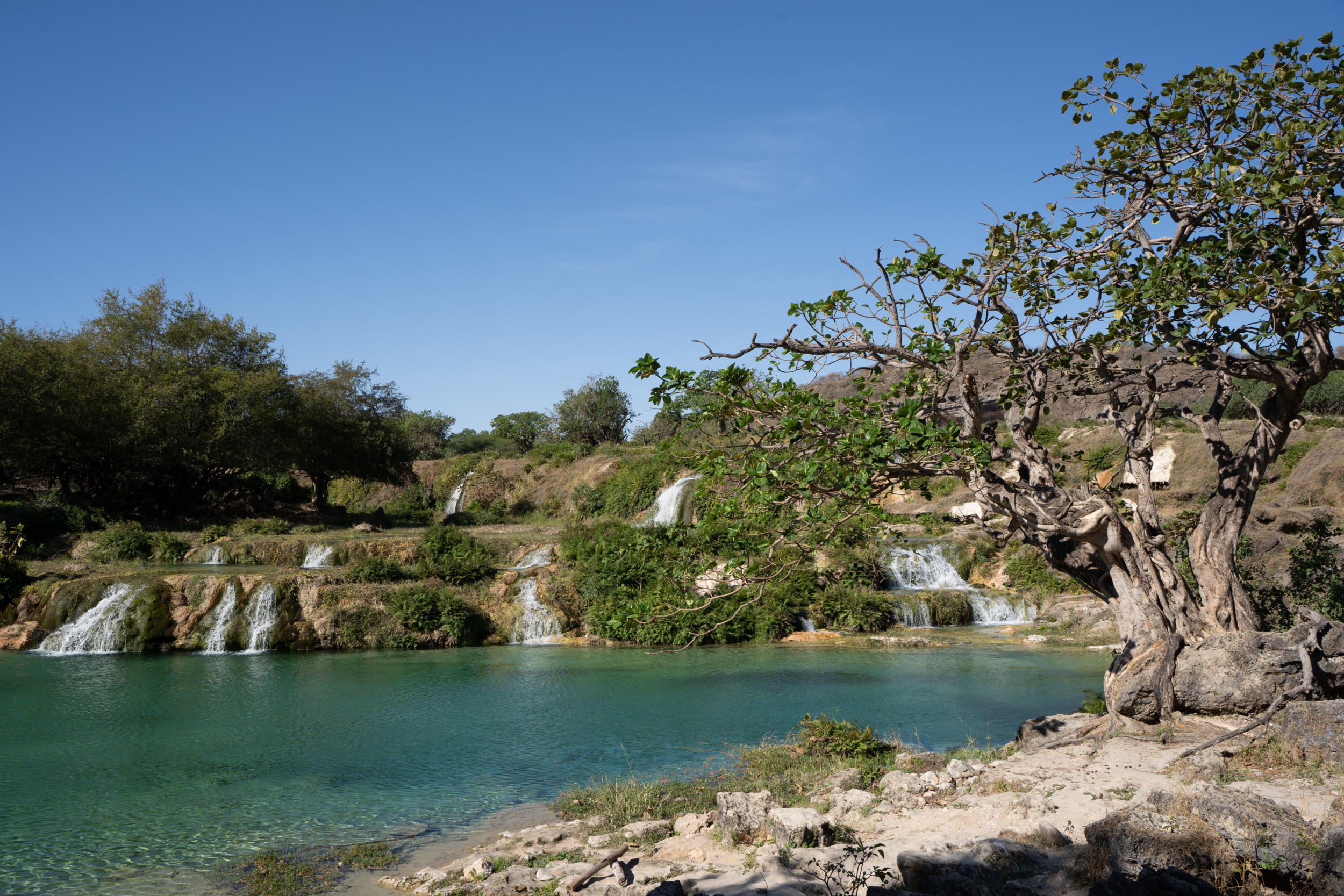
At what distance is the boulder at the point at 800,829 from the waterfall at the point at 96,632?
17.0 m

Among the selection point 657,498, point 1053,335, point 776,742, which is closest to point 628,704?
point 776,742

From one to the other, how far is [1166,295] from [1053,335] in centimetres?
114

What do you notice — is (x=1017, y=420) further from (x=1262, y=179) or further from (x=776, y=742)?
(x=776, y=742)

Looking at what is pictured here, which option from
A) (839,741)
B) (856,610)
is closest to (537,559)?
(856,610)

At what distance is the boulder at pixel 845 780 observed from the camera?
8.35m

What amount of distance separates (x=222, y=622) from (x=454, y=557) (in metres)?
5.65

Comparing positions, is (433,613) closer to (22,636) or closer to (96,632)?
(96,632)

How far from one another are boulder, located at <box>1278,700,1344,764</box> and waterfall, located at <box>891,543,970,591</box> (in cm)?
1613

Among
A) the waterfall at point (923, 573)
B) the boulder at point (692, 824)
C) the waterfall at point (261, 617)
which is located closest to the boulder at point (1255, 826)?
the boulder at point (692, 824)

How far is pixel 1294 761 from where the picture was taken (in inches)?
278

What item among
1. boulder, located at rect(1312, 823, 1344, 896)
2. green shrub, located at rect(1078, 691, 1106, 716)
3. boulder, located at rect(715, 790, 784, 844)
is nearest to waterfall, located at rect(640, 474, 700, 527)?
green shrub, located at rect(1078, 691, 1106, 716)

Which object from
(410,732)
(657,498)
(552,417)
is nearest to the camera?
(410,732)

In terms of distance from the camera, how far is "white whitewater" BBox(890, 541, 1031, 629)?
68.9ft

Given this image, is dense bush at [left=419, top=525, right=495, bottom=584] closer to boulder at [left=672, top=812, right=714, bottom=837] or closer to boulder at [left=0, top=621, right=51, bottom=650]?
boulder at [left=0, top=621, right=51, bottom=650]
